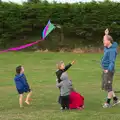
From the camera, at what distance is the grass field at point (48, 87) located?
8477 millimetres

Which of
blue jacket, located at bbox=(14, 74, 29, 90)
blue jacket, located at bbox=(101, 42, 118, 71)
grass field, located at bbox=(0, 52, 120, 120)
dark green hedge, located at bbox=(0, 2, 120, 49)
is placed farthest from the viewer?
dark green hedge, located at bbox=(0, 2, 120, 49)

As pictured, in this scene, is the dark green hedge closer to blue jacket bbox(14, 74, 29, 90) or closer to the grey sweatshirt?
blue jacket bbox(14, 74, 29, 90)

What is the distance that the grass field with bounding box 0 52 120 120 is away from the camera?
27.8 feet

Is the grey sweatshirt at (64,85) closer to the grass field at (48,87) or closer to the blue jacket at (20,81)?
the grass field at (48,87)

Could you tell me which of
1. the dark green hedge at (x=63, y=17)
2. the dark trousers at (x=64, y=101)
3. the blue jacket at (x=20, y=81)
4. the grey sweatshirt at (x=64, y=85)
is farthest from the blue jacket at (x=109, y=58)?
the dark green hedge at (x=63, y=17)

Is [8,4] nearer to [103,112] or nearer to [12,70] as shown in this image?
[12,70]

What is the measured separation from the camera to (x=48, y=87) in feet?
44.0

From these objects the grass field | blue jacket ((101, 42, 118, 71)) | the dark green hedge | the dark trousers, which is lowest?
the grass field

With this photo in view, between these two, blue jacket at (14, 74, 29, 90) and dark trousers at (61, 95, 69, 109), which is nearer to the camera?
dark trousers at (61, 95, 69, 109)

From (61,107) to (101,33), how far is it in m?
19.2

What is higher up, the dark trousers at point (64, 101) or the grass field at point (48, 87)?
the dark trousers at point (64, 101)

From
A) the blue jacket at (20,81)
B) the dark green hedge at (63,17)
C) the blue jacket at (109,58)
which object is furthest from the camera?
the dark green hedge at (63,17)

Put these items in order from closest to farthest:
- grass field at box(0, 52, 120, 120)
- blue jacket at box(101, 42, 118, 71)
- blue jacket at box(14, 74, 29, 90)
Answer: grass field at box(0, 52, 120, 120) → blue jacket at box(101, 42, 118, 71) → blue jacket at box(14, 74, 29, 90)

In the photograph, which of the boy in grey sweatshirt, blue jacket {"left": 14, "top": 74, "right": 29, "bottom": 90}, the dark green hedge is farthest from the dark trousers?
the dark green hedge
